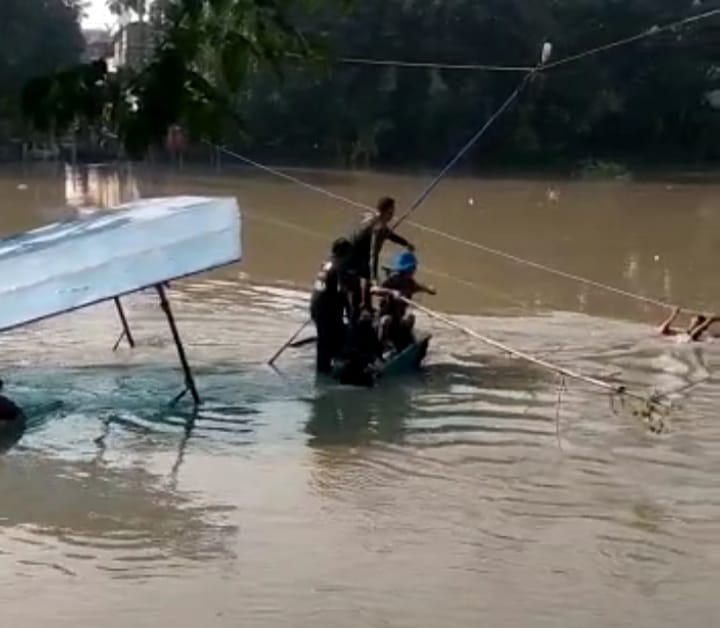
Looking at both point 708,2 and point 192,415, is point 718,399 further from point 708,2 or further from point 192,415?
point 708,2

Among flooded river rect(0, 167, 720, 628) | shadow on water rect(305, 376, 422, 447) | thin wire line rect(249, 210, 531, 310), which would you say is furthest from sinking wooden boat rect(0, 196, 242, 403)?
thin wire line rect(249, 210, 531, 310)

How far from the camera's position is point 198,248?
1134 cm

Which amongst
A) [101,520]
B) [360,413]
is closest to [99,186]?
[360,413]

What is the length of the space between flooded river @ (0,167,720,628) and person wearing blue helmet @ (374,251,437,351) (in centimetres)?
47

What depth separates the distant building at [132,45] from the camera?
125 inches

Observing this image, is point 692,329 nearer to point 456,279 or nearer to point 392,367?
point 392,367

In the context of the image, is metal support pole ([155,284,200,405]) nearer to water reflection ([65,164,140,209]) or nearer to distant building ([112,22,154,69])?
distant building ([112,22,154,69])

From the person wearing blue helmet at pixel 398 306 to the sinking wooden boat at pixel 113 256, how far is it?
1773 millimetres

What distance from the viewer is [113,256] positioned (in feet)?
35.4

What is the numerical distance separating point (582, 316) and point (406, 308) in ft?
14.9

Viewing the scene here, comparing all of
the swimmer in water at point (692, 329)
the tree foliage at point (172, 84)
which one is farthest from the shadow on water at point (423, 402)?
the tree foliage at point (172, 84)

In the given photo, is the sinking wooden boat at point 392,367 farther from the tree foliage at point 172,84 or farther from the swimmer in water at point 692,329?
the tree foliage at point 172,84

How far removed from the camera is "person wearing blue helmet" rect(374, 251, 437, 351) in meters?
12.9

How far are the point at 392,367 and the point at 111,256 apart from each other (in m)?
2.91
